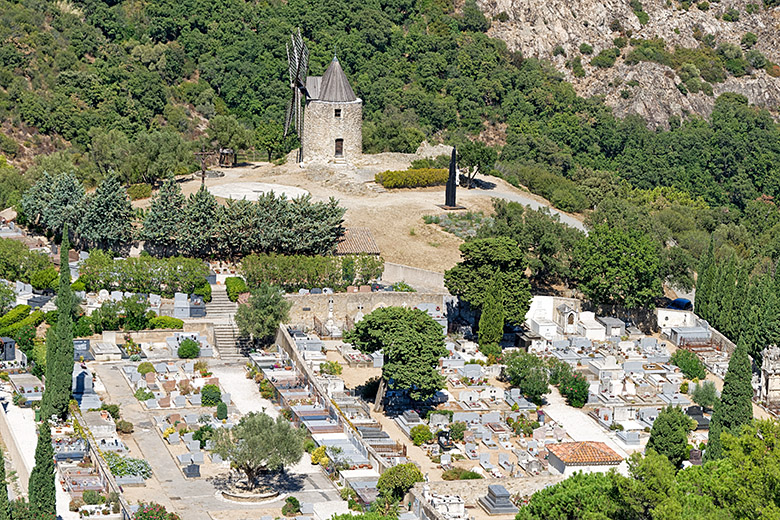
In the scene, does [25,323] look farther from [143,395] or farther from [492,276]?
[492,276]

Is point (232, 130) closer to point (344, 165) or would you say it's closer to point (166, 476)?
point (344, 165)

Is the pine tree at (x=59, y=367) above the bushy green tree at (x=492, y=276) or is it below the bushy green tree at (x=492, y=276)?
below

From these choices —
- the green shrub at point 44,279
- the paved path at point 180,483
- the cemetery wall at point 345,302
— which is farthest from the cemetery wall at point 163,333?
the paved path at point 180,483

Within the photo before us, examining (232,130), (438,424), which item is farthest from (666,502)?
(232,130)

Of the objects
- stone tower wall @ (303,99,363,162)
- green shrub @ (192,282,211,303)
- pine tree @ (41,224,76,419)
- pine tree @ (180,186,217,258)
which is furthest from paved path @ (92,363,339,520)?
stone tower wall @ (303,99,363,162)

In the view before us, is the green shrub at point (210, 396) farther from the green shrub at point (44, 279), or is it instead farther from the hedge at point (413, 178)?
the hedge at point (413, 178)

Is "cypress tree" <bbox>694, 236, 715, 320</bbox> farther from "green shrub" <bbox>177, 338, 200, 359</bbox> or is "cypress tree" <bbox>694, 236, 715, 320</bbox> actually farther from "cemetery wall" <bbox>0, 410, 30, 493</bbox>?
"cemetery wall" <bbox>0, 410, 30, 493</bbox>

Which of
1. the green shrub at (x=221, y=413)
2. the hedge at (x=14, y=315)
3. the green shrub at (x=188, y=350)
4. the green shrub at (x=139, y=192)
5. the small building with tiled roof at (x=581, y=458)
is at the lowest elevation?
the small building with tiled roof at (x=581, y=458)
